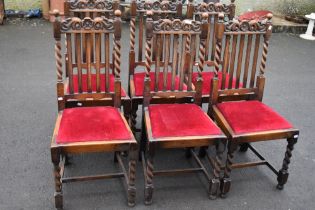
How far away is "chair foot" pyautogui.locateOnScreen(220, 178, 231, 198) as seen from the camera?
2340 mm

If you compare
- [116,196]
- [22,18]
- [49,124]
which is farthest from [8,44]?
[116,196]

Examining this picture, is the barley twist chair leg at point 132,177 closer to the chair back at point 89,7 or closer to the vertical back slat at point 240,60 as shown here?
the vertical back slat at point 240,60

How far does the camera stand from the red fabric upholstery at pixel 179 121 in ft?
7.07

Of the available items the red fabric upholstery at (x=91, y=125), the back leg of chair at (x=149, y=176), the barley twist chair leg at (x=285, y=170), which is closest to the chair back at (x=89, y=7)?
the red fabric upholstery at (x=91, y=125)

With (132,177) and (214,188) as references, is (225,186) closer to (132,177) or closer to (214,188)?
(214,188)

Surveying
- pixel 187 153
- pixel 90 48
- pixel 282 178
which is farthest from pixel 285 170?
pixel 90 48

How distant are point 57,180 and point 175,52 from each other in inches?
40.6

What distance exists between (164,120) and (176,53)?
44cm

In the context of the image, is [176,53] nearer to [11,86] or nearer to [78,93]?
[78,93]

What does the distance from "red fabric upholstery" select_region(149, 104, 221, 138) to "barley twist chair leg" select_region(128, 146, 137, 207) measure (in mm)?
153

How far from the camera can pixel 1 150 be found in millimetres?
2725

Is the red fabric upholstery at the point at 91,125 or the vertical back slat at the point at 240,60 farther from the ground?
the vertical back slat at the point at 240,60

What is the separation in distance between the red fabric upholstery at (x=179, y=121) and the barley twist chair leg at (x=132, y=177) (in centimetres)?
15

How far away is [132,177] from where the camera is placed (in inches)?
86.7
